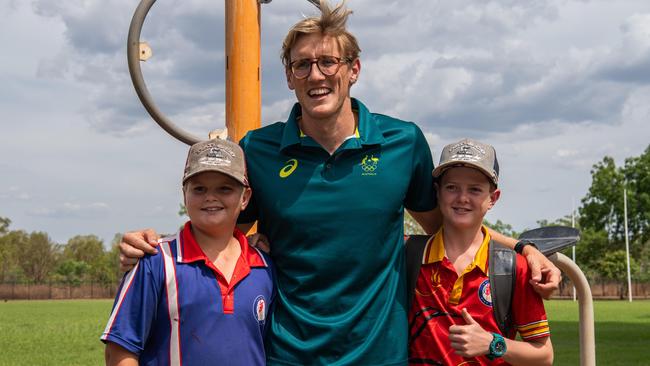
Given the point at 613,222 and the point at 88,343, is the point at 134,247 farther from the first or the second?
the point at 613,222

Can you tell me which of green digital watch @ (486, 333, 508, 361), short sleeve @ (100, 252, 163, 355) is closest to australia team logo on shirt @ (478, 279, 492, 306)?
green digital watch @ (486, 333, 508, 361)

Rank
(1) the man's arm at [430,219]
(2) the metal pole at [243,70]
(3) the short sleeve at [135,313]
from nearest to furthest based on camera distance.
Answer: (3) the short sleeve at [135,313], (1) the man's arm at [430,219], (2) the metal pole at [243,70]

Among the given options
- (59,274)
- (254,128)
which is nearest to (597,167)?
(59,274)

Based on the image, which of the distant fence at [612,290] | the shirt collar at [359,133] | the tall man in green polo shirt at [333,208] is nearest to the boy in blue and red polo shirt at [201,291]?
the tall man in green polo shirt at [333,208]

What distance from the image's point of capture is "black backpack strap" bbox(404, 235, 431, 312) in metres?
3.43

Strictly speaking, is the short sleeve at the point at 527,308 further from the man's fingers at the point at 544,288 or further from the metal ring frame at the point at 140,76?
the metal ring frame at the point at 140,76

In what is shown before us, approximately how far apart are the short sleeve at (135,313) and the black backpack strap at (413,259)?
1.01m

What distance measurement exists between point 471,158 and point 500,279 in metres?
0.50

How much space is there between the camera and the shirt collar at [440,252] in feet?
11.1

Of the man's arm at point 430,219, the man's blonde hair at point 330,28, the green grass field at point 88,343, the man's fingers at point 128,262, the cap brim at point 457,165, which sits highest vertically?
the man's blonde hair at point 330,28

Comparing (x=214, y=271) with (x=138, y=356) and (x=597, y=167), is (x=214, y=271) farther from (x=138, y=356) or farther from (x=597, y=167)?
(x=597, y=167)

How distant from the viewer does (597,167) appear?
218 ft

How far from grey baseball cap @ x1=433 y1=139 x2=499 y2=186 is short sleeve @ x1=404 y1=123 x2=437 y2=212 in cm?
9

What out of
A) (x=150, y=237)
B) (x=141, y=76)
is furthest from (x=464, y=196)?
(x=141, y=76)
